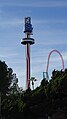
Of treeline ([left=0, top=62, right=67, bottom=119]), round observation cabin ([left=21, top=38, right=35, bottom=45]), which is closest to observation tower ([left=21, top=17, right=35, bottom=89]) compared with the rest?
round observation cabin ([left=21, top=38, right=35, bottom=45])

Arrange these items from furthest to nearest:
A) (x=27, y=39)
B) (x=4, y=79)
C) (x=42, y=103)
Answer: (x=27, y=39) < (x=4, y=79) < (x=42, y=103)

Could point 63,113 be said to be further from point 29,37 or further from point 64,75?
point 29,37

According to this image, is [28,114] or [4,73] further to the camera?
[4,73]

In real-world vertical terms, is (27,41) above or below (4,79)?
above

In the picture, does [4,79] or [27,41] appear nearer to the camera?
[4,79]

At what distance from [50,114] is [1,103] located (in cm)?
1597

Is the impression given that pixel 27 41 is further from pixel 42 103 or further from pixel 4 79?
pixel 42 103

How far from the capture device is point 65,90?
57594 mm

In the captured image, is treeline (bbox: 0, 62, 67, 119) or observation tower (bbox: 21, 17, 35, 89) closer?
treeline (bbox: 0, 62, 67, 119)

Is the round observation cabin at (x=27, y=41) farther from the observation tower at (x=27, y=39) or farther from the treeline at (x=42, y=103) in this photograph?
the treeline at (x=42, y=103)

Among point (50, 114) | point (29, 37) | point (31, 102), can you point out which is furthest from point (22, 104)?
point (29, 37)

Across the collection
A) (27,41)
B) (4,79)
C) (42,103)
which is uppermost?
(27,41)

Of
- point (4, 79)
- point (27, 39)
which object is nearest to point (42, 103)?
point (4, 79)

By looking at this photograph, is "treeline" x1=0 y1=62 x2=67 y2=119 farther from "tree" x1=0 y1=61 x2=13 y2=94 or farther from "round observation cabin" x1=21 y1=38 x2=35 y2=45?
"round observation cabin" x1=21 y1=38 x2=35 y2=45
